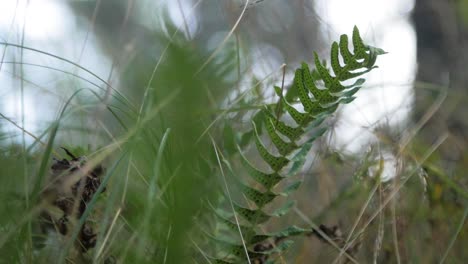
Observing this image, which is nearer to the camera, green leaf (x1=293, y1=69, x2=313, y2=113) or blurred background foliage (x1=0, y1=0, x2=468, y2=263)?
blurred background foliage (x1=0, y1=0, x2=468, y2=263)

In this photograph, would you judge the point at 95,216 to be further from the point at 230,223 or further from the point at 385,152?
the point at 385,152

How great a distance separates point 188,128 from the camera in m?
0.40

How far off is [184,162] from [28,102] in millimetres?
1143

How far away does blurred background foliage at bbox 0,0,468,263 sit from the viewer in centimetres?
52

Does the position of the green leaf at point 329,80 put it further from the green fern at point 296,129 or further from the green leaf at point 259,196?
the green leaf at point 259,196

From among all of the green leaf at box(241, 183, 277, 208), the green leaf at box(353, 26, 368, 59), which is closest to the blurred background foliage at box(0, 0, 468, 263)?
the green leaf at box(241, 183, 277, 208)

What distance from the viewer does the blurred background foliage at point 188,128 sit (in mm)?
518

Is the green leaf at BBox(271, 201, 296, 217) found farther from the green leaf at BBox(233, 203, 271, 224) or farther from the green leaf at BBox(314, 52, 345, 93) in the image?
the green leaf at BBox(314, 52, 345, 93)

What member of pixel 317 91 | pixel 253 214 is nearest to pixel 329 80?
pixel 317 91

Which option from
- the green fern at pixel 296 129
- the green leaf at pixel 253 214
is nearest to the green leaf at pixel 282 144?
the green fern at pixel 296 129

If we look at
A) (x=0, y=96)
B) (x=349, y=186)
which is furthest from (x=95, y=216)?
(x=349, y=186)

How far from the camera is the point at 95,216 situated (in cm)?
122

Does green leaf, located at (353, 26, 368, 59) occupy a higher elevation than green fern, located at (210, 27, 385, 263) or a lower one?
higher

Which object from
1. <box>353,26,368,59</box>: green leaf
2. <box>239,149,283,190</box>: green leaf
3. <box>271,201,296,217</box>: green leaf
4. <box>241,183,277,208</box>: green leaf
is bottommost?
<box>271,201,296,217</box>: green leaf
